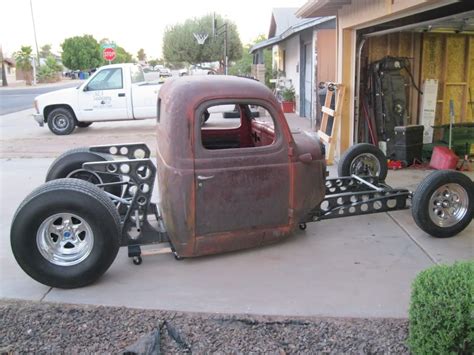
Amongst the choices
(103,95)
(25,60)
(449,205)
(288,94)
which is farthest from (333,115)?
(25,60)

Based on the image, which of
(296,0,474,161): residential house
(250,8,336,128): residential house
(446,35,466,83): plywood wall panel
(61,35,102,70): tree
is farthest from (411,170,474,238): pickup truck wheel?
(61,35,102,70): tree

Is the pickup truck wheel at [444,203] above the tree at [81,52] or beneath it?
beneath

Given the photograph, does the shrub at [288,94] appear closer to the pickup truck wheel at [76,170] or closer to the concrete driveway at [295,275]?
the concrete driveway at [295,275]

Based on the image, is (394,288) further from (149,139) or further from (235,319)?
(149,139)


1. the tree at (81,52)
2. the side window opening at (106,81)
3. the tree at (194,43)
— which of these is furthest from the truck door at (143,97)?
the tree at (81,52)

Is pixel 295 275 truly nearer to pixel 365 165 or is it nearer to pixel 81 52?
pixel 365 165

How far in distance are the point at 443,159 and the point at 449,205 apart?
3.37 meters

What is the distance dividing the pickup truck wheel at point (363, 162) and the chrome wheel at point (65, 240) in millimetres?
3920

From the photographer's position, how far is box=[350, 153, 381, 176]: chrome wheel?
7.27 meters

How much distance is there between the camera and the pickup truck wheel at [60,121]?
1541 centimetres

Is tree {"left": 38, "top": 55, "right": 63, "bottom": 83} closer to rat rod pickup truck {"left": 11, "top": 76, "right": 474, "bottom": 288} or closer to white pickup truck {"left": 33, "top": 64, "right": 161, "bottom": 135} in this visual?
white pickup truck {"left": 33, "top": 64, "right": 161, "bottom": 135}

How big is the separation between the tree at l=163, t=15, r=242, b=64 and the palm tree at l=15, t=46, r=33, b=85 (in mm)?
23251

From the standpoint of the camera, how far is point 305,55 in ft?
58.9

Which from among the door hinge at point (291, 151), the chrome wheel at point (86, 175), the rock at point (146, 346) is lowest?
the rock at point (146, 346)
